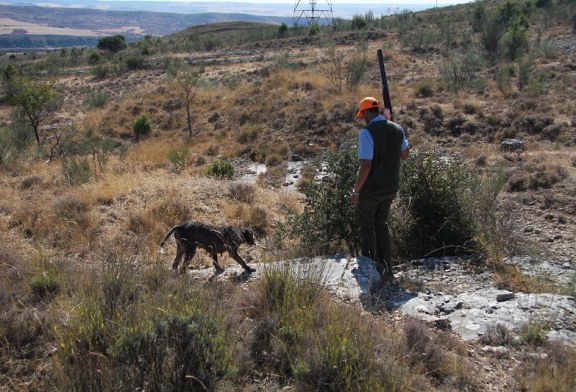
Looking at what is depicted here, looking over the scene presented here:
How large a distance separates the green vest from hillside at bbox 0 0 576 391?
3.82 ft

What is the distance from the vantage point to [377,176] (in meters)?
5.47

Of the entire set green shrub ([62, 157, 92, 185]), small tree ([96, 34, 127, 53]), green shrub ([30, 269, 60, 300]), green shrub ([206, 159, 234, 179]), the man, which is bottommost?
green shrub ([206, 159, 234, 179])

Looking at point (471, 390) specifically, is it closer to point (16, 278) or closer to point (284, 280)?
point (284, 280)

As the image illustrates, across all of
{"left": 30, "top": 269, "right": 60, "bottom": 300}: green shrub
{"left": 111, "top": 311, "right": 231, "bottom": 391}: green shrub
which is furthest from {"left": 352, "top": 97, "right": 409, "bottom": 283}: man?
{"left": 30, "top": 269, "right": 60, "bottom": 300}: green shrub

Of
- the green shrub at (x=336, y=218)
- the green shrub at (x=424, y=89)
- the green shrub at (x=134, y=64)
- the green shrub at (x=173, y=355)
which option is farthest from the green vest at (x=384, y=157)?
the green shrub at (x=134, y=64)

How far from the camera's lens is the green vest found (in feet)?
17.6

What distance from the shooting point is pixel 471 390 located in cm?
350

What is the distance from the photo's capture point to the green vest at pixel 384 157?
5355 millimetres

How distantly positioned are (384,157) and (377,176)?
0.23 meters

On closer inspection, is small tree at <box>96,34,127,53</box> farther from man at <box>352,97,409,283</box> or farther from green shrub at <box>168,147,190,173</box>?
man at <box>352,97,409,283</box>

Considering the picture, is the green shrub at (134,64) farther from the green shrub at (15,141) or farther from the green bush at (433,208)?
the green bush at (433,208)

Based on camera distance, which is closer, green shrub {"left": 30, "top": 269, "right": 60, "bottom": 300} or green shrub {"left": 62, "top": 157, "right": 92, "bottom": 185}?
green shrub {"left": 30, "top": 269, "right": 60, "bottom": 300}

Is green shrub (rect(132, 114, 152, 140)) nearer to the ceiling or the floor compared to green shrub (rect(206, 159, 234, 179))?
nearer to the ceiling

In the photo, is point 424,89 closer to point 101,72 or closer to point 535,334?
point 535,334
